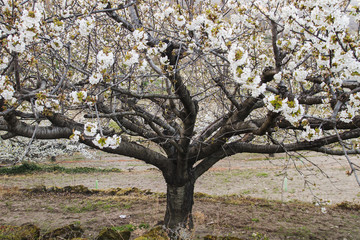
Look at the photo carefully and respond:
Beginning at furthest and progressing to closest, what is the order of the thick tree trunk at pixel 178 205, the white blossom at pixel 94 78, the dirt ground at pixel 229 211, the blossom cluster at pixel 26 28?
the dirt ground at pixel 229 211
the thick tree trunk at pixel 178 205
the white blossom at pixel 94 78
the blossom cluster at pixel 26 28

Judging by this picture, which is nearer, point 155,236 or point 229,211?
point 155,236

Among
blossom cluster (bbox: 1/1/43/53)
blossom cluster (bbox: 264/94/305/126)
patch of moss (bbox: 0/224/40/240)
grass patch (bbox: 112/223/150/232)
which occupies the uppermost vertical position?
blossom cluster (bbox: 1/1/43/53)

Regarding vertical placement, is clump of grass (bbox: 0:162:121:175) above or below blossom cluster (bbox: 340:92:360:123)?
below

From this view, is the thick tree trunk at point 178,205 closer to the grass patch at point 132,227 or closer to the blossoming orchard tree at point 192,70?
the blossoming orchard tree at point 192,70

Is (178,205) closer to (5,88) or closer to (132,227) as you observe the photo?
(132,227)

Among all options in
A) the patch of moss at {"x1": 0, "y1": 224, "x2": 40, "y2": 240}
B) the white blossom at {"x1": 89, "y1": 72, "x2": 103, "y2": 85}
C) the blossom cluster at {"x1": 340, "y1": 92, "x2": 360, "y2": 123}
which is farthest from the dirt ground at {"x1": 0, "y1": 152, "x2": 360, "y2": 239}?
the white blossom at {"x1": 89, "y1": 72, "x2": 103, "y2": 85}

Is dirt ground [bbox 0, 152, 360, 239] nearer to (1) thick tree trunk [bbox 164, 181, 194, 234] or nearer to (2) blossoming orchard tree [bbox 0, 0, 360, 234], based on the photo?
(1) thick tree trunk [bbox 164, 181, 194, 234]

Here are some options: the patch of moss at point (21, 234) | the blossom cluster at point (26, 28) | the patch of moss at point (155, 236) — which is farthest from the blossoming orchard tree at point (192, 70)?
the patch of moss at point (21, 234)

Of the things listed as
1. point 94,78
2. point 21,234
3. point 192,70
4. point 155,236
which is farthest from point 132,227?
point 94,78

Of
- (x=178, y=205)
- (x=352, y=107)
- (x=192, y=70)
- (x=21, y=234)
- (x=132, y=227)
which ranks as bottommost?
(x=132, y=227)

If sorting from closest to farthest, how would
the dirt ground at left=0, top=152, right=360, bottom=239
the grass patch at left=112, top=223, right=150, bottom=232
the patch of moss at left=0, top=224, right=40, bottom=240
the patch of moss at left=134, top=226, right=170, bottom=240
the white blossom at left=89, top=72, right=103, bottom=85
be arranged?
the white blossom at left=89, top=72, right=103, bottom=85, the patch of moss at left=134, top=226, right=170, bottom=240, the patch of moss at left=0, top=224, right=40, bottom=240, the dirt ground at left=0, top=152, right=360, bottom=239, the grass patch at left=112, top=223, right=150, bottom=232

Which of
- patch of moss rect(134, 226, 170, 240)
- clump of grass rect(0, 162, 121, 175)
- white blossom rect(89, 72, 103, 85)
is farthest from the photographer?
clump of grass rect(0, 162, 121, 175)

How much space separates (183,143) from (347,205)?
6.35 metres

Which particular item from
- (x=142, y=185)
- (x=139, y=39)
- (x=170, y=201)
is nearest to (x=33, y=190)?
(x=142, y=185)
